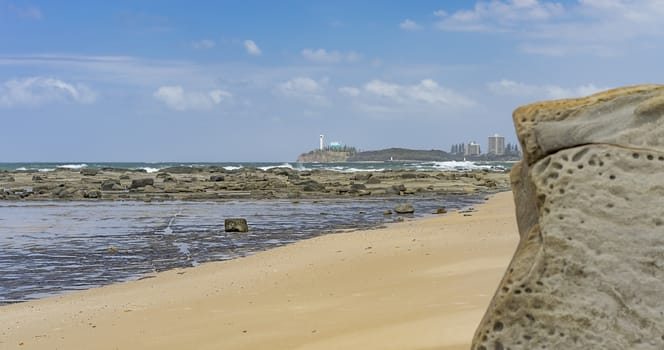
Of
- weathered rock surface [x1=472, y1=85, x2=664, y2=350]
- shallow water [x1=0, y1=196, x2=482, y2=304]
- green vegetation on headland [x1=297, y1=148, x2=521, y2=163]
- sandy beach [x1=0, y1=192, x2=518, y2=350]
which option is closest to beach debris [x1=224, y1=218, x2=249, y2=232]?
shallow water [x1=0, y1=196, x2=482, y2=304]

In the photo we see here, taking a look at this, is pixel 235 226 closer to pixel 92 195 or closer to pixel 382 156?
pixel 92 195

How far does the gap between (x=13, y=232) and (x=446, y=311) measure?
680 inches

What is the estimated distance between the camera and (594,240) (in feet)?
15.5

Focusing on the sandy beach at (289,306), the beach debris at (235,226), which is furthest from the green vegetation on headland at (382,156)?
the sandy beach at (289,306)

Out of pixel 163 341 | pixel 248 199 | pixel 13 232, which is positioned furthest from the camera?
pixel 248 199

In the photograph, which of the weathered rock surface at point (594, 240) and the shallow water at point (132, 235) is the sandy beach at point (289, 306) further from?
the weathered rock surface at point (594, 240)

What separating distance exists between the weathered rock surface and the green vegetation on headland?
568 feet

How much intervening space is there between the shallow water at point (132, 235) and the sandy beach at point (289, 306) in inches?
57.3

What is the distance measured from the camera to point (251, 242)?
763 inches

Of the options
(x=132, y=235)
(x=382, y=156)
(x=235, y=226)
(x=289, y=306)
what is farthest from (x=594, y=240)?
(x=382, y=156)

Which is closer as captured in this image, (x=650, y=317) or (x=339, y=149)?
(x=650, y=317)

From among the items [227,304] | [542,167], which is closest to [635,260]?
[542,167]

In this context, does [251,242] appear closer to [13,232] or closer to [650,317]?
[13,232]

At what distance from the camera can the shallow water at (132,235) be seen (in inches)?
565
